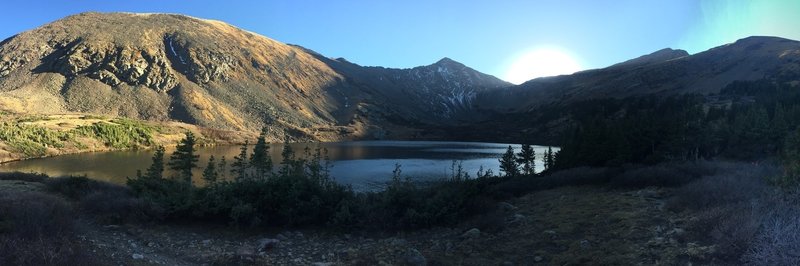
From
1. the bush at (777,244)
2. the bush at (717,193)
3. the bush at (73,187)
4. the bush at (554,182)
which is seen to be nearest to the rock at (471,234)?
the bush at (717,193)

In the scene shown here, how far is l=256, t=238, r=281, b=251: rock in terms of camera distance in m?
12.6

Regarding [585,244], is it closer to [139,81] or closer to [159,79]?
[139,81]

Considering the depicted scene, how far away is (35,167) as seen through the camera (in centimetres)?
5791

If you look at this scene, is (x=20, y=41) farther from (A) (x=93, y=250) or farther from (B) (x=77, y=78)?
(A) (x=93, y=250)

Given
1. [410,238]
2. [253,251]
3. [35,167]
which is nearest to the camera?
[253,251]

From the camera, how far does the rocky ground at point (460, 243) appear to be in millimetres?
10461

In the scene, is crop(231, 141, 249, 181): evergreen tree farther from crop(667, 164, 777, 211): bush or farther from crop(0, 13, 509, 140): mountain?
crop(0, 13, 509, 140): mountain

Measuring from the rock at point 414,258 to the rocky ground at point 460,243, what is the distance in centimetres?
3

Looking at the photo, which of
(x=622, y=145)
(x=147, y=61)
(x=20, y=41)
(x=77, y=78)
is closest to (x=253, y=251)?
(x=622, y=145)

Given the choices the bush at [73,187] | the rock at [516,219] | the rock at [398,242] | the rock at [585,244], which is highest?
the bush at [73,187]

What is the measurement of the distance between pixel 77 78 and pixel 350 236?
17320 centimetres

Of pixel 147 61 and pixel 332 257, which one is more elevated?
pixel 147 61

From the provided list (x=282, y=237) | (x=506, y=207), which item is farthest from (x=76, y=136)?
(x=506, y=207)

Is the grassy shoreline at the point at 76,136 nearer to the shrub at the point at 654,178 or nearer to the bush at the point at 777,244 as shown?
the shrub at the point at 654,178
